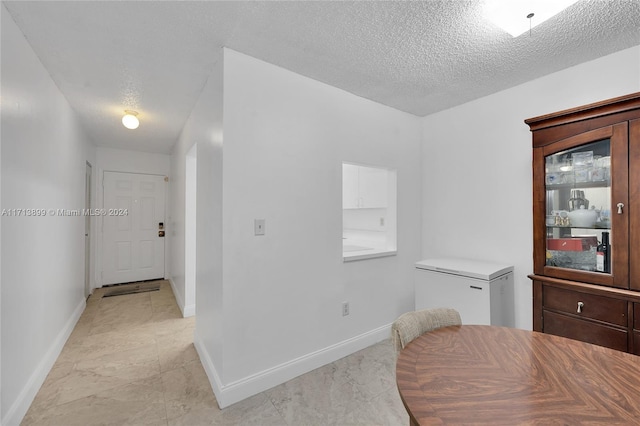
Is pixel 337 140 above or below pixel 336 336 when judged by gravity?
above

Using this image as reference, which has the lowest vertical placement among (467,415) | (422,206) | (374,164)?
(467,415)

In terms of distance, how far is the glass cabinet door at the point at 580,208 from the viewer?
185 centimetres

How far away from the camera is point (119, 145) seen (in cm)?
461

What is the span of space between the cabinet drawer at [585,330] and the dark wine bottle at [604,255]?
0.36 metres

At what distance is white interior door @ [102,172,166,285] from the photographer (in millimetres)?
4805

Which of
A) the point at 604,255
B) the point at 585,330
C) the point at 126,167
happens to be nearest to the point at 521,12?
the point at 604,255

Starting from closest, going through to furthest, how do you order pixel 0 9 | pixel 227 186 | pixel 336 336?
pixel 0 9 < pixel 227 186 < pixel 336 336

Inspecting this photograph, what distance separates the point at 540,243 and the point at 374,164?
58.2 inches

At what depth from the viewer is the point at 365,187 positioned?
350 centimetres

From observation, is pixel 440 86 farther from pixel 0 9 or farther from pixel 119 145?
pixel 119 145

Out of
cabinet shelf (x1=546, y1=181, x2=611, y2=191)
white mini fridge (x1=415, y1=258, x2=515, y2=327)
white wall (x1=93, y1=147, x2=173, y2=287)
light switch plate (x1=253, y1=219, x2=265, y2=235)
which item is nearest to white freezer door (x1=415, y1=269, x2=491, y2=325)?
white mini fridge (x1=415, y1=258, x2=515, y2=327)

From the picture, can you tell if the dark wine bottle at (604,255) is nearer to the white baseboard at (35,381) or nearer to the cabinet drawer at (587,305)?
the cabinet drawer at (587,305)

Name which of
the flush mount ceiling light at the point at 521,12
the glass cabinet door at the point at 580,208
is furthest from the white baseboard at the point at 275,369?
the flush mount ceiling light at the point at 521,12

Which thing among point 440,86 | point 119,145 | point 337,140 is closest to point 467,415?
point 337,140
